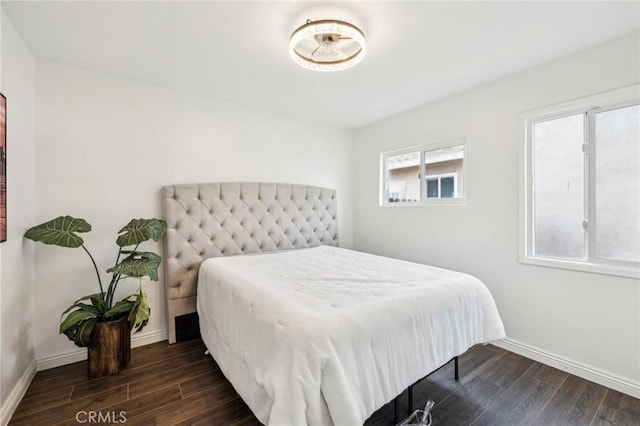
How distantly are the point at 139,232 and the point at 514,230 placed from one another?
3139 mm

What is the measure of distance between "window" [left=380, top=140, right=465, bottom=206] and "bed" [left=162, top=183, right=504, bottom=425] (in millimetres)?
1174

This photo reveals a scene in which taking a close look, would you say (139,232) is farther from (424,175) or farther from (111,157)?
(424,175)

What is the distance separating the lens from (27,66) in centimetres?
197

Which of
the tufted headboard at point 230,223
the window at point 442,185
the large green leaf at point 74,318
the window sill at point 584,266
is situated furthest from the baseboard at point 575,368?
the large green leaf at point 74,318

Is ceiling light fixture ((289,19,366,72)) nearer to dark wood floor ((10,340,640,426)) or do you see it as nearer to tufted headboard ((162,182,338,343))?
tufted headboard ((162,182,338,343))

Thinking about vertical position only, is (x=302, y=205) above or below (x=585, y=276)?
above

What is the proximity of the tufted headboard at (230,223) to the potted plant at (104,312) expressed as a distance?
0.42 m

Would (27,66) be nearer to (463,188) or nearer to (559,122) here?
(463,188)

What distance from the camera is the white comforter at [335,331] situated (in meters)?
1.12

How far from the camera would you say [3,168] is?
1587mm

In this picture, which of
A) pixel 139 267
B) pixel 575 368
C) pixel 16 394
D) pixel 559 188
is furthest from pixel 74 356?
pixel 559 188

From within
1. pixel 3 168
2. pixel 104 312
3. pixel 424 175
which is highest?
pixel 424 175

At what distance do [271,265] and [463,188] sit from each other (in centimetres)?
208

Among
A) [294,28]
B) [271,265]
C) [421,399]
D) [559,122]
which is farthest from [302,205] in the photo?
[559,122]
